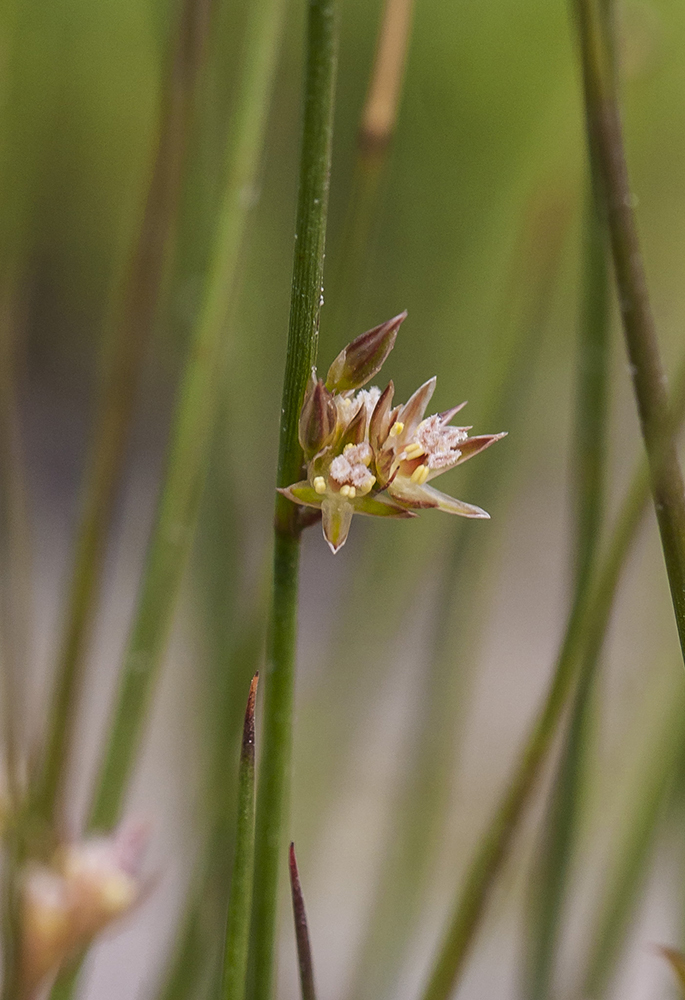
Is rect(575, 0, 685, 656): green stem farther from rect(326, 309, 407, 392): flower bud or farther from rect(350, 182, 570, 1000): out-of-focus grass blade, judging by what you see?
rect(350, 182, 570, 1000): out-of-focus grass blade

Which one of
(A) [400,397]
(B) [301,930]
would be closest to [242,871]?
(B) [301,930]

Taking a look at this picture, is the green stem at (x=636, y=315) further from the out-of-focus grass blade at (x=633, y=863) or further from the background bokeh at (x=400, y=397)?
the out-of-focus grass blade at (x=633, y=863)

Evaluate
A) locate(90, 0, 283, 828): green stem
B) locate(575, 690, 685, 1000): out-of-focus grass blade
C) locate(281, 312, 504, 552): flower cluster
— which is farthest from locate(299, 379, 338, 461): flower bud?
locate(575, 690, 685, 1000): out-of-focus grass blade

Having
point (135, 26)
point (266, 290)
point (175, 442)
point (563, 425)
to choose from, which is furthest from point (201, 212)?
point (563, 425)

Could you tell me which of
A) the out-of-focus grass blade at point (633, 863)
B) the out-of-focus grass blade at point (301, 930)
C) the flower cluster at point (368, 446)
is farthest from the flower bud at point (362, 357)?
the out-of-focus grass blade at point (633, 863)

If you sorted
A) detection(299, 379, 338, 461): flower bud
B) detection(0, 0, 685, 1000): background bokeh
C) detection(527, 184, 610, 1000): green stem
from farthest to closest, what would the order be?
1. detection(0, 0, 685, 1000): background bokeh
2. detection(527, 184, 610, 1000): green stem
3. detection(299, 379, 338, 461): flower bud

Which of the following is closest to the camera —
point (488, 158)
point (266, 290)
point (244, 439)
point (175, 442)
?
point (175, 442)

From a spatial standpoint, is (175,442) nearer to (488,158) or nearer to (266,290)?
(266,290)
